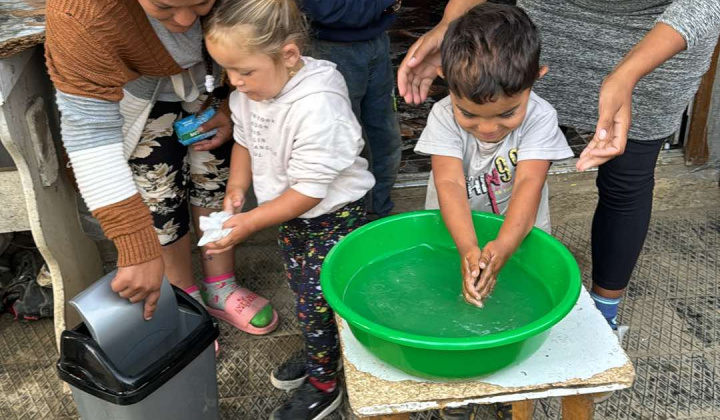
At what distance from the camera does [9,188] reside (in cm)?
200

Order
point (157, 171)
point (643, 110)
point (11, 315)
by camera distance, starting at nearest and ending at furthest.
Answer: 1. point (643, 110)
2. point (157, 171)
3. point (11, 315)

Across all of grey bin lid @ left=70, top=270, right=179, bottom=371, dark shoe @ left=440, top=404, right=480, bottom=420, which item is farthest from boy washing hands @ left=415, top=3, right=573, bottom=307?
grey bin lid @ left=70, top=270, right=179, bottom=371

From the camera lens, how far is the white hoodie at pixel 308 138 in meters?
1.61

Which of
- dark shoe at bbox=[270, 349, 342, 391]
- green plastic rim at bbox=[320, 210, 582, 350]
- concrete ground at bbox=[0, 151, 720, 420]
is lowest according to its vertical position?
Answer: concrete ground at bbox=[0, 151, 720, 420]

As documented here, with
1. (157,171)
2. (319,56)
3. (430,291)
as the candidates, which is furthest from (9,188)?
(430,291)

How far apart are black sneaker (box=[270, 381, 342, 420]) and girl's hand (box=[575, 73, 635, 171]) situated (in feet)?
3.34

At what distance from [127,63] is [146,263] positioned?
480mm

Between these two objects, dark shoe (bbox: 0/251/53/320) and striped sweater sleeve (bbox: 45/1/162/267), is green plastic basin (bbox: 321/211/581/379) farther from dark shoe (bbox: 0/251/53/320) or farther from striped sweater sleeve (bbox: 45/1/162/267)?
dark shoe (bbox: 0/251/53/320)

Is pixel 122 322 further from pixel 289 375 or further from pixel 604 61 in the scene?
pixel 604 61

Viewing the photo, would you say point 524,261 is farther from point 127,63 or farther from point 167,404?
point 127,63

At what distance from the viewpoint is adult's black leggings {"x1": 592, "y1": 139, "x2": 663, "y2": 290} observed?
5.92 ft

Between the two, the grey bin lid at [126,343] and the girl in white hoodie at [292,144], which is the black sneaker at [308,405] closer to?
the girl in white hoodie at [292,144]

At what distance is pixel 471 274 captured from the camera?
1401 mm

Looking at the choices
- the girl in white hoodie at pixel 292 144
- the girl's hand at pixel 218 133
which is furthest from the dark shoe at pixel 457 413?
the girl's hand at pixel 218 133
